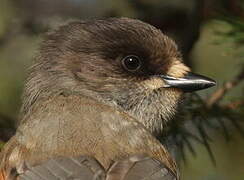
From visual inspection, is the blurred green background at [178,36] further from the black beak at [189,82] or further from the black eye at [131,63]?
the black eye at [131,63]

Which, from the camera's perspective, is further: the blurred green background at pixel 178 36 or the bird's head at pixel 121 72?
the blurred green background at pixel 178 36

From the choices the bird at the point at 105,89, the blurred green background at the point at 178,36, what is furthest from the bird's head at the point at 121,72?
the blurred green background at the point at 178,36

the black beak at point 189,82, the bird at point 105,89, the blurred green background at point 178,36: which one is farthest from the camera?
the blurred green background at point 178,36

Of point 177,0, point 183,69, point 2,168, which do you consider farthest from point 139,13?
point 2,168

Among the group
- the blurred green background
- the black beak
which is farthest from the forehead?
the blurred green background

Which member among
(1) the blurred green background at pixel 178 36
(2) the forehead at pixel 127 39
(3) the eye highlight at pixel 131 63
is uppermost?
(2) the forehead at pixel 127 39

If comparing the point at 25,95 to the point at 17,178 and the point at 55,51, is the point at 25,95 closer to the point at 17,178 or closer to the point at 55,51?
the point at 55,51

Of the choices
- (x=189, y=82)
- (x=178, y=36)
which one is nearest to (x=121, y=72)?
(x=189, y=82)

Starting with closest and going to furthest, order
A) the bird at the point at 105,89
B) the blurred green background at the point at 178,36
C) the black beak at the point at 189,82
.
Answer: the bird at the point at 105,89 < the black beak at the point at 189,82 < the blurred green background at the point at 178,36
